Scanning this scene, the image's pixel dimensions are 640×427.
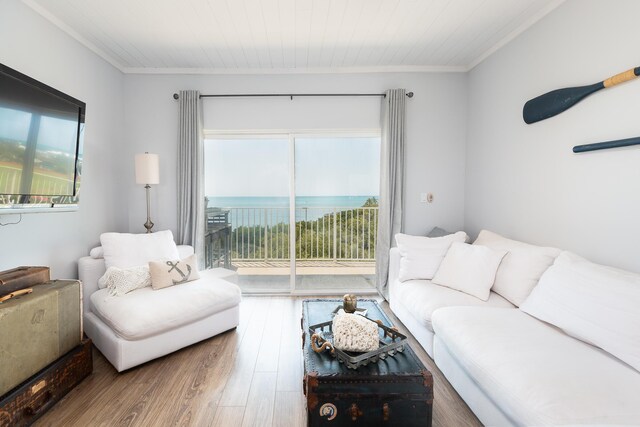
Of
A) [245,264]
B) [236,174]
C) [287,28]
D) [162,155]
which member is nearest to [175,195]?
[162,155]

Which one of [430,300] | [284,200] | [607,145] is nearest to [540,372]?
[430,300]

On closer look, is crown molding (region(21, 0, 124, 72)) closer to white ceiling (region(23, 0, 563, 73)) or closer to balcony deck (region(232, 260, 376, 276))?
white ceiling (region(23, 0, 563, 73))

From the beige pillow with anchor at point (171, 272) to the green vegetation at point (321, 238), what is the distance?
1.09m

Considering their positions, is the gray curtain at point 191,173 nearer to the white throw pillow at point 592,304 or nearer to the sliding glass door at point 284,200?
the sliding glass door at point 284,200

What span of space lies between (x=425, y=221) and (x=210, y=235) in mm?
2637

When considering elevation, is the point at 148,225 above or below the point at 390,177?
below

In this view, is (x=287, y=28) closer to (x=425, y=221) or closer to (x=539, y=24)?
(x=539, y=24)

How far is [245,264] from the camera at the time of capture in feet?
12.7

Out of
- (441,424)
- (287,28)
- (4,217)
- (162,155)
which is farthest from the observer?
(162,155)

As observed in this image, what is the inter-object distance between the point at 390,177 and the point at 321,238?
Answer: 3.87 feet

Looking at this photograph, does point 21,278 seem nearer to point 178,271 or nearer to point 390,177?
point 178,271

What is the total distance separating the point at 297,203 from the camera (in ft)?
12.2

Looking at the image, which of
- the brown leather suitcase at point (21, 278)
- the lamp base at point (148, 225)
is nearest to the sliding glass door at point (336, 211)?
the lamp base at point (148, 225)

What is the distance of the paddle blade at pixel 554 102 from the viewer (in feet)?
6.71
